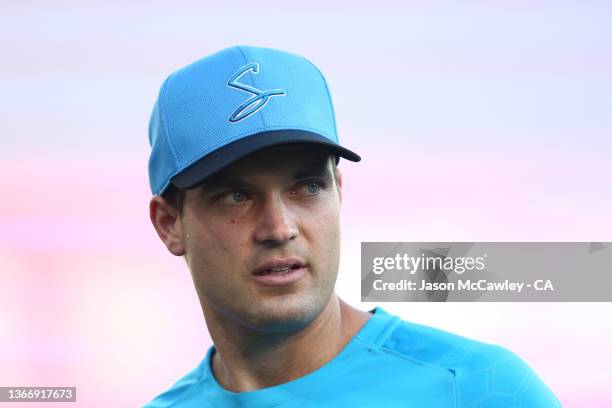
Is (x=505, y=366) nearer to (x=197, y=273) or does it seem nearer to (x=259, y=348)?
(x=259, y=348)

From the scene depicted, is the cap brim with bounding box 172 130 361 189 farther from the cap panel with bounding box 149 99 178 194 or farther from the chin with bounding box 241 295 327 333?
the chin with bounding box 241 295 327 333

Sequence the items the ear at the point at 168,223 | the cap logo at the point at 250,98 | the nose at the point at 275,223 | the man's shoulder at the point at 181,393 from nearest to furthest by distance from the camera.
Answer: the nose at the point at 275,223, the cap logo at the point at 250,98, the ear at the point at 168,223, the man's shoulder at the point at 181,393

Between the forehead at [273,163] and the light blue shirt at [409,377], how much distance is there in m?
0.37

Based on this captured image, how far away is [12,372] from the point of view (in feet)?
11.1

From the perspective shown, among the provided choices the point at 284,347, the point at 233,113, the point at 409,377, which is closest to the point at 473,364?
the point at 409,377

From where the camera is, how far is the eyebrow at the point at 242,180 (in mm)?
1698

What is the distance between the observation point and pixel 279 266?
1657mm

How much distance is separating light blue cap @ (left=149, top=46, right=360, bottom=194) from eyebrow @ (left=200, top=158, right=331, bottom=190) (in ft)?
0.11

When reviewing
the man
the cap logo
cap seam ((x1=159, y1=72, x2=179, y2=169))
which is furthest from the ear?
the cap logo

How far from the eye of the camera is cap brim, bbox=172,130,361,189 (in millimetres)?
1664

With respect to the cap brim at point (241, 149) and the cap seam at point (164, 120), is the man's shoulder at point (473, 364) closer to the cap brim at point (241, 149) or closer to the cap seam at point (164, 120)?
the cap brim at point (241, 149)

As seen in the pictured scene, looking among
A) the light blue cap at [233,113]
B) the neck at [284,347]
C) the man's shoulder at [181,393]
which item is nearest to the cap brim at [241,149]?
the light blue cap at [233,113]

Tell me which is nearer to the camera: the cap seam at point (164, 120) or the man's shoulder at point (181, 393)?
the cap seam at point (164, 120)

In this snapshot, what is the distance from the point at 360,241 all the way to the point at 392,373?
1526 mm
